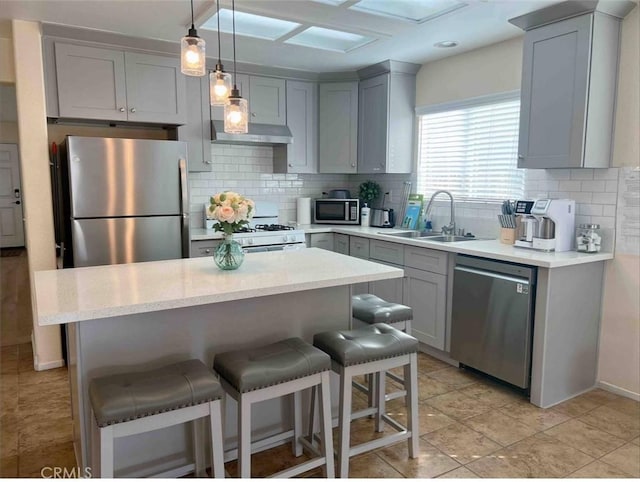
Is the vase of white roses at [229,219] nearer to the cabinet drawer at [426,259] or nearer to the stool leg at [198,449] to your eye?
the stool leg at [198,449]

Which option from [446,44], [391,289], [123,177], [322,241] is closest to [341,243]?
[322,241]

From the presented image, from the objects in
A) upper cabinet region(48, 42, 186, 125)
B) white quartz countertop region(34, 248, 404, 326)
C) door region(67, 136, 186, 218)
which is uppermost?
upper cabinet region(48, 42, 186, 125)

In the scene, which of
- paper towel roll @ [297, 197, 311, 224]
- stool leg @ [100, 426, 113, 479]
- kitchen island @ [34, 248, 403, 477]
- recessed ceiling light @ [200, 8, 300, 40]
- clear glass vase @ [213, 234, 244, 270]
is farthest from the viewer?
paper towel roll @ [297, 197, 311, 224]

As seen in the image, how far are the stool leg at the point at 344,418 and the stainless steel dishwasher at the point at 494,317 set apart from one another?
4.62ft

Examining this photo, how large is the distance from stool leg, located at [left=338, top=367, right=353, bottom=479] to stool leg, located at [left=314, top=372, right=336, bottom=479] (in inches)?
2.3

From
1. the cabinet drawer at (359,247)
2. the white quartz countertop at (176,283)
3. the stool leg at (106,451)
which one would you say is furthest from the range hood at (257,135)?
the stool leg at (106,451)

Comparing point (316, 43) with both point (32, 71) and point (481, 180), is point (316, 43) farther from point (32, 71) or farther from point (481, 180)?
point (32, 71)

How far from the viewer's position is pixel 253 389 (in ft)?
6.24

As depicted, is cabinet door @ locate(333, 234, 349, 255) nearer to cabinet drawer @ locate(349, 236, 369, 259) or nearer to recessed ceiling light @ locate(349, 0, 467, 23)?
cabinet drawer @ locate(349, 236, 369, 259)

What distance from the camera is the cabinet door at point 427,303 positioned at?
3.61 metres

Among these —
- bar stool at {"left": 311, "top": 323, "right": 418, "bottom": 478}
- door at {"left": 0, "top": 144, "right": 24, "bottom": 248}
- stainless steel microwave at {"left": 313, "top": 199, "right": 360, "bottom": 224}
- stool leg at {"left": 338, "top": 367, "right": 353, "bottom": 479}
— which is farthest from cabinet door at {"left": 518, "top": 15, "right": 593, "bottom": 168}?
door at {"left": 0, "top": 144, "right": 24, "bottom": 248}

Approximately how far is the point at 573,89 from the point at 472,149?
122 cm

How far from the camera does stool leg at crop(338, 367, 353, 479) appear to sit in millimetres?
2143

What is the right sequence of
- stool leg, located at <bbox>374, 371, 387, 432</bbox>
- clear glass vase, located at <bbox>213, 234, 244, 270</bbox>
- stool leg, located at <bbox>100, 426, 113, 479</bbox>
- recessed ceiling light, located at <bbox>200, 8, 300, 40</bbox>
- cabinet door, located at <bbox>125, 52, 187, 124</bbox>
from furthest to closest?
cabinet door, located at <bbox>125, 52, 187, 124</bbox>
recessed ceiling light, located at <bbox>200, 8, 300, 40</bbox>
stool leg, located at <bbox>374, 371, 387, 432</bbox>
clear glass vase, located at <bbox>213, 234, 244, 270</bbox>
stool leg, located at <bbox>100, 426, 113, 479</bbox>
